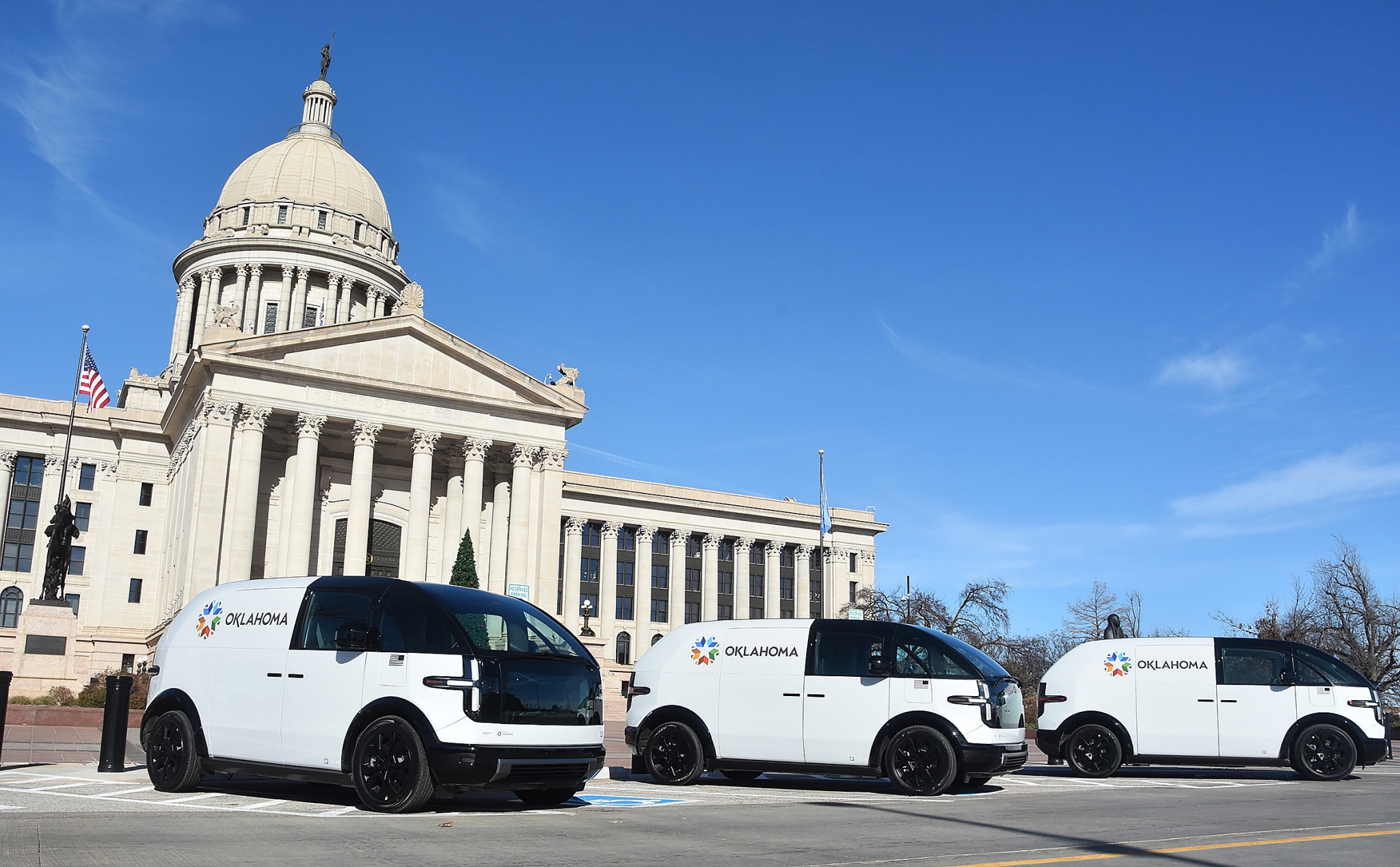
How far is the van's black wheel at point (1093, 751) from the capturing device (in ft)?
59.0

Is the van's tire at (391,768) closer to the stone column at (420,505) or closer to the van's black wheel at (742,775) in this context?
the van's black wheel at (742,775)

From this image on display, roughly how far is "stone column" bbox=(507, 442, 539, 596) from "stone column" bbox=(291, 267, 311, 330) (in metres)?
28.7

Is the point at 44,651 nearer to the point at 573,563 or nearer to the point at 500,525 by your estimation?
the point at 500,525

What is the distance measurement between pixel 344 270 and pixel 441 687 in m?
71.7

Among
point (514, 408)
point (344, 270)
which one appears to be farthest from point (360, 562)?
point (344, 270)

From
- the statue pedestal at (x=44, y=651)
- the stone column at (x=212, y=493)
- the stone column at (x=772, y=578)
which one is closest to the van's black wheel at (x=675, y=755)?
the statue pedestal at (x=44, y=651)

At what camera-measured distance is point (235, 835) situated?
8969 mm

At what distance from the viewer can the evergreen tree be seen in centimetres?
4503

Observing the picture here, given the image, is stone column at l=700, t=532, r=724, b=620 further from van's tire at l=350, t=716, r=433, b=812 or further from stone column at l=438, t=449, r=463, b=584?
van's tire at l=350, t=716, r=433, b=812

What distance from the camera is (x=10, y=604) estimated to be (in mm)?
56531

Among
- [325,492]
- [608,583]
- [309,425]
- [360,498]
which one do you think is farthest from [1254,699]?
[608,583]

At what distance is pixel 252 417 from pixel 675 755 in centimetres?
3784

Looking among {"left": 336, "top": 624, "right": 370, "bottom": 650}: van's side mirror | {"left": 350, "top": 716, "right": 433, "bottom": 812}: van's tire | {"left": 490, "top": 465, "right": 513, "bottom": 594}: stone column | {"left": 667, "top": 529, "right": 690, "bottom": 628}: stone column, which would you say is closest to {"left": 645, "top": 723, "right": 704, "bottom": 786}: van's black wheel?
{"left": 350, "top": 716, "right": 433, "bottom": 812}: van's tire

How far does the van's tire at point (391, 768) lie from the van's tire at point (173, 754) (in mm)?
2284
